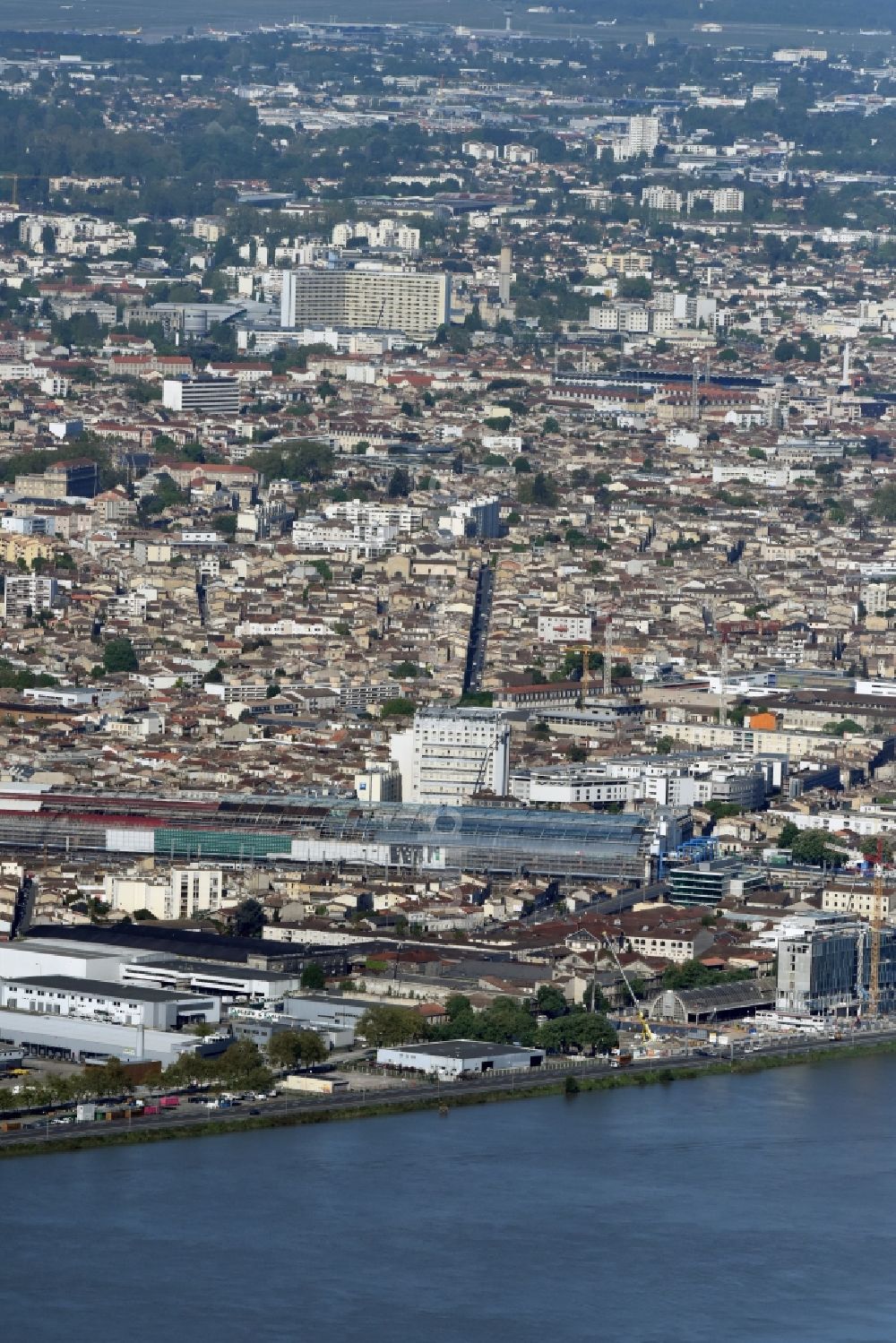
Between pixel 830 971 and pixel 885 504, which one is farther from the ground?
pixel 830 971

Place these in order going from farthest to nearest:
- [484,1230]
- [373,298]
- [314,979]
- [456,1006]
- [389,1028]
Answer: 1. [373,298]
2. [314,979]
3. [456,1006]
4. [389,1028]
5. [484,1230]

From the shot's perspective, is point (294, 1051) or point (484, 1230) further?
point (294, 1051)

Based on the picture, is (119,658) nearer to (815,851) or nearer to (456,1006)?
(815,851)

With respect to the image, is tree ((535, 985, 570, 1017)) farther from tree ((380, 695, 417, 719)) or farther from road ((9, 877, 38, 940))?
tree ((380, 695, 417, 719))

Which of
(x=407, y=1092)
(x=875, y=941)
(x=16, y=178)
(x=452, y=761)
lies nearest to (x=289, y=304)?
(x=16, y=178)

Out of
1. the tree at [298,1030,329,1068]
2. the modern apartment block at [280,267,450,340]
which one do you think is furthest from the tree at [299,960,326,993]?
the modern apartment block at [280,267,450,340]

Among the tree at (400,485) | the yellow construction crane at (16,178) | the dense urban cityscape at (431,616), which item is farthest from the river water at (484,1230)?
the yellow construction crane at (16,178)

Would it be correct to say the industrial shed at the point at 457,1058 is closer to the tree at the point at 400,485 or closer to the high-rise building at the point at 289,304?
the tree at the point at 400,485
